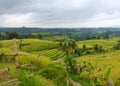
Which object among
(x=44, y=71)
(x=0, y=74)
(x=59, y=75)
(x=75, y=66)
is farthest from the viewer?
(x=75, y=66)

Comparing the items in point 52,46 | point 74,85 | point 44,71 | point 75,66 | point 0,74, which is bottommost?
point 52,46

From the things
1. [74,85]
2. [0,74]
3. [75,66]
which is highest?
[74,85]

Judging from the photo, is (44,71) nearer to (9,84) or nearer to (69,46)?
(9,84)

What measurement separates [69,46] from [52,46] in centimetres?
2595

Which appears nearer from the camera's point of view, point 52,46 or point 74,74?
point 74,74

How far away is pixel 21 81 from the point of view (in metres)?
8.69

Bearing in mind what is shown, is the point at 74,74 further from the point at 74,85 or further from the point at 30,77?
the point at 74,85

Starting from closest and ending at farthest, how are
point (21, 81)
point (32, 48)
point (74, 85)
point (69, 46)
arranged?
point (74, 85), point (21, 81), point (69, 46), point (32, 48)

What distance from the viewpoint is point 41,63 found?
2400 centimetres

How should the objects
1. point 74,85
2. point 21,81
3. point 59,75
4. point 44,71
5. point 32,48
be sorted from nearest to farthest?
point 74,85 → point 21,81 → point 44,71 → point 59,75 → point 32,48

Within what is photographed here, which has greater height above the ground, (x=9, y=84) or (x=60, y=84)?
(x=9, y=84)

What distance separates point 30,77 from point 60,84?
47.4 feet

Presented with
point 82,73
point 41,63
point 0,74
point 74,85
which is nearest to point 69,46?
point 82,73

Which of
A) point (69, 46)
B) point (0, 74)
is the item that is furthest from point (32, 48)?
point (0, 74)
